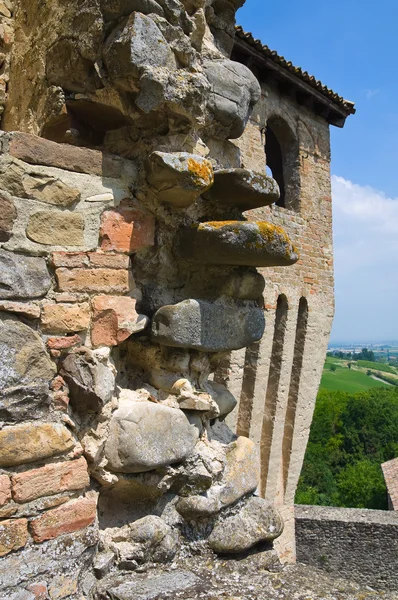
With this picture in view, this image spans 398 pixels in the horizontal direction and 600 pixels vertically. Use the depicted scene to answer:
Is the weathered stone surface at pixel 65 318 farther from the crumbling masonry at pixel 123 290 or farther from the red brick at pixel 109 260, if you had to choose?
the red brick at pixel 109 260

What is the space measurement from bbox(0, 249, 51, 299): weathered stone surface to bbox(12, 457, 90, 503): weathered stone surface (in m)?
0.61

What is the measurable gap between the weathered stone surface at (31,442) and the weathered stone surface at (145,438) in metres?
0.18

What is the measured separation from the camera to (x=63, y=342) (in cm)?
191

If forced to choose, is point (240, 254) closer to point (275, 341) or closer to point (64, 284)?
point (64, 284)

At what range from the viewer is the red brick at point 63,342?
188 centimetres

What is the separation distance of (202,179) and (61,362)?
0.92 meters

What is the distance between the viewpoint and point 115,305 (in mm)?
2064

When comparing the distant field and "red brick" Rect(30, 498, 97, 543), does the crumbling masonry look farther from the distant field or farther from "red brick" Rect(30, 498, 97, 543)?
the distant field

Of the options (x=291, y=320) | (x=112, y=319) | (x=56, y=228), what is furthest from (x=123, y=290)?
(x=291, y=320)

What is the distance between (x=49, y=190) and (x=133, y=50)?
0.64 metres

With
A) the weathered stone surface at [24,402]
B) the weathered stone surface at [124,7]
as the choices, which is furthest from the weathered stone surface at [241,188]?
the weathered stone surface at [24,402]

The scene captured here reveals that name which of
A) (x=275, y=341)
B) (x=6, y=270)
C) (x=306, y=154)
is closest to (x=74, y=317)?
(x=6, y=270)

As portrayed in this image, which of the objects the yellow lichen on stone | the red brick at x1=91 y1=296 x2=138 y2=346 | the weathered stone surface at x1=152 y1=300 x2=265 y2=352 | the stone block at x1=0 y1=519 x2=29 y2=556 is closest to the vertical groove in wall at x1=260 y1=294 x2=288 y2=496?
the weathered stone surface at x1=152 y1=300 x2=265 y2=352

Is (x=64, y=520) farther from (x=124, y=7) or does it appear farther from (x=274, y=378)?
(x=274, y=378)
